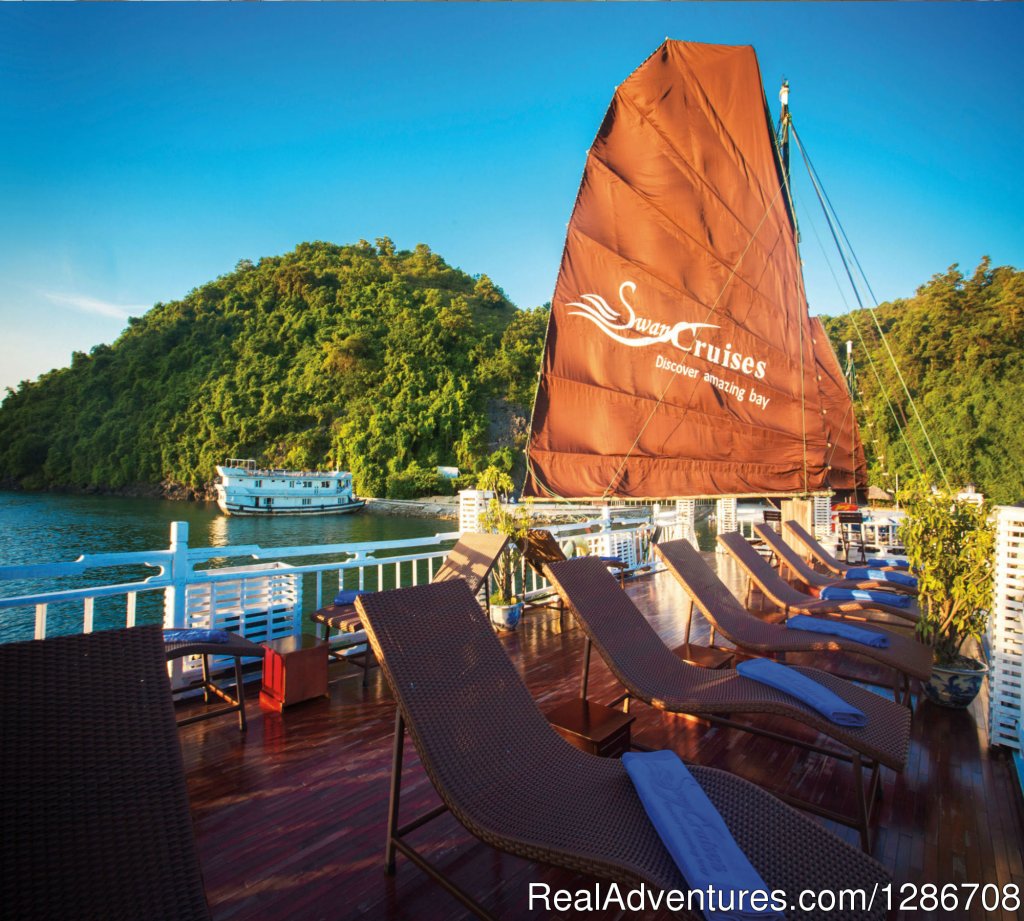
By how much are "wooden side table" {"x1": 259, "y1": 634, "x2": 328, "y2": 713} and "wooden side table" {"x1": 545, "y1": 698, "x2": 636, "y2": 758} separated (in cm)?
139

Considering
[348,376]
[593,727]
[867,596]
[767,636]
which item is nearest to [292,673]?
[593,727]

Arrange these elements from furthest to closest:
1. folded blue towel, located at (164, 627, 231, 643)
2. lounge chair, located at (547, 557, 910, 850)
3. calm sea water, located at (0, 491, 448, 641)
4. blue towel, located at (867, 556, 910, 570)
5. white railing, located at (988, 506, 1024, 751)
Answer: calm sea water, located at (0, 491, 448, 641) < blue towel, located at (867, 556, 910, 570) < folded blue towel, located at (164, 627, 231, 643) < white railing, located at (988, 506, 1024, 751) < lounge chair, located at (547, 557, 910, 850)

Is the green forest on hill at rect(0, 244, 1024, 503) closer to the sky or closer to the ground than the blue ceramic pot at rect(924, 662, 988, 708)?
closer to the sky

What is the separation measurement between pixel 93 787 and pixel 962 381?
3981 centimetres

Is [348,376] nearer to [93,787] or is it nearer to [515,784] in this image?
[515,784]

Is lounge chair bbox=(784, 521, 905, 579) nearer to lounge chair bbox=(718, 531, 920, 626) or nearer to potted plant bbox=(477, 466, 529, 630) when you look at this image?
lounge chair bbox=(718, 531, 920, 626)

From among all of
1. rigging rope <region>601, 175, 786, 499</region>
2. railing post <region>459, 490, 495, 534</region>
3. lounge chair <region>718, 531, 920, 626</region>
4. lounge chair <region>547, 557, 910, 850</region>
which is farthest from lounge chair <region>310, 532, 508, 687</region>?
rigging rope <region>601, 175, 786, 499</region>

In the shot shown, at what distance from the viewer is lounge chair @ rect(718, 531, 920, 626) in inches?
149

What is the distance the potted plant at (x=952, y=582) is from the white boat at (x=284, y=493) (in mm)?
37547

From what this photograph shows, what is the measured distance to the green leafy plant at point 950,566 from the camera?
2.91m

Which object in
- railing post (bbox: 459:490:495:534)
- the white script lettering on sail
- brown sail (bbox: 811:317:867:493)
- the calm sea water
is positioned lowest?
the calm sea water

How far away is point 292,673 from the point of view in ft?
9.66

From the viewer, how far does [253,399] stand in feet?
157

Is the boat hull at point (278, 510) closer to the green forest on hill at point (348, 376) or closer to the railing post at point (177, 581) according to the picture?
the green forest on hill at point (348, 376)
